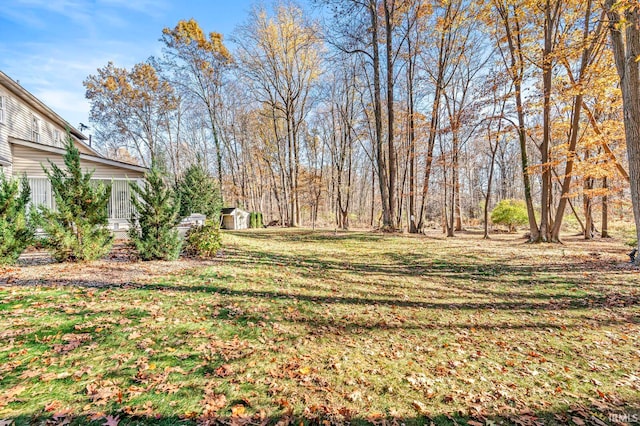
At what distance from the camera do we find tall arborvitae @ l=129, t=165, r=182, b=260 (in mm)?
6969

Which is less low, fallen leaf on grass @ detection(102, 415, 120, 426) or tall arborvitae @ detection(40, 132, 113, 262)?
tall arborvitae @ detection(40, 132, 113, 262)

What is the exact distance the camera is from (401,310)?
182 inches

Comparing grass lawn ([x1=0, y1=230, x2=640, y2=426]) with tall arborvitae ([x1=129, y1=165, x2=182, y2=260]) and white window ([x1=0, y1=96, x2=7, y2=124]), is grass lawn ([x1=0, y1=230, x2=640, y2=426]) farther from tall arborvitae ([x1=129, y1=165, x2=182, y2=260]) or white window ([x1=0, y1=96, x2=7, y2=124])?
white window ([x1=0, y1=96, x2=7, y2=124])

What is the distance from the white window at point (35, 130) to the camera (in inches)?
522

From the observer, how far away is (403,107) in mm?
19078

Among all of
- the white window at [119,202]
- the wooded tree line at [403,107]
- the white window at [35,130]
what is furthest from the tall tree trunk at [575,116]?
the white window at [35,130]

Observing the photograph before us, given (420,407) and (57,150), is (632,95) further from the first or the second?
(57,150)

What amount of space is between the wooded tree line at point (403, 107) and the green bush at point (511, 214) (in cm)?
146

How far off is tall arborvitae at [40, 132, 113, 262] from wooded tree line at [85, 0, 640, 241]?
6.39 feet

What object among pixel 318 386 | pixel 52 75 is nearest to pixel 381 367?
pixel 318 386

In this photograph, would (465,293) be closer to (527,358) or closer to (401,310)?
(401,310)

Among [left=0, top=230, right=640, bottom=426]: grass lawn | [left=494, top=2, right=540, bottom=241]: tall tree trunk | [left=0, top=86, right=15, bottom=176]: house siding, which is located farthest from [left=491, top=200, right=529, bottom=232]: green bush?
[left=0, top=86, right=15, bottom=176]: house siding

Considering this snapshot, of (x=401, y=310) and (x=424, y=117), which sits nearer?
(x=401, y=310)

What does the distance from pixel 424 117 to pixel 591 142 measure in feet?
24.1
